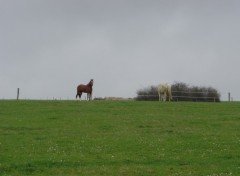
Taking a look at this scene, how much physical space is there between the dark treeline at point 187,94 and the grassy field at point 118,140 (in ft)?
96.4

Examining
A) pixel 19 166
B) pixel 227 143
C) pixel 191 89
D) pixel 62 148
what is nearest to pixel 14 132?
pixel 62 148

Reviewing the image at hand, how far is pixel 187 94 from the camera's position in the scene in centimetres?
7900

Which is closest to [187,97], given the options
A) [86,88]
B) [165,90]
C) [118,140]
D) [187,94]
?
[187,94]

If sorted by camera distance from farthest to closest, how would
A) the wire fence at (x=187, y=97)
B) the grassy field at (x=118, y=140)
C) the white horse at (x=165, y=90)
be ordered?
the wire fence at (x=187, y=97) < the white horse at (x=165, y=90) < the grassy field at (x=118, y=140)

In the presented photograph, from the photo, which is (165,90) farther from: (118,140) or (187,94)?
(118,140)

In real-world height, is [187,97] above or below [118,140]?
above

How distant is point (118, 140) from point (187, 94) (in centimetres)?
5173

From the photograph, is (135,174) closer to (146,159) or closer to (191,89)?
(146,159)

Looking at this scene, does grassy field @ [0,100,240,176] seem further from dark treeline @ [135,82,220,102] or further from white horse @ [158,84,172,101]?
dark treeline @ [135,82,220,102]

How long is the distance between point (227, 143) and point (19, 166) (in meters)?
10.8

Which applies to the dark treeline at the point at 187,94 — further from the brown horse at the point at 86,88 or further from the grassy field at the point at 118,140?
the grassy field at the point at 118,140

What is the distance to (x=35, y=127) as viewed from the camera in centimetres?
3322

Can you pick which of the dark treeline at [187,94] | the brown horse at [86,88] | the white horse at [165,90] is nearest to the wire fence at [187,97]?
the dark treeline at [187,94]

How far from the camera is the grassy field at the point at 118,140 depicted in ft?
70.5
